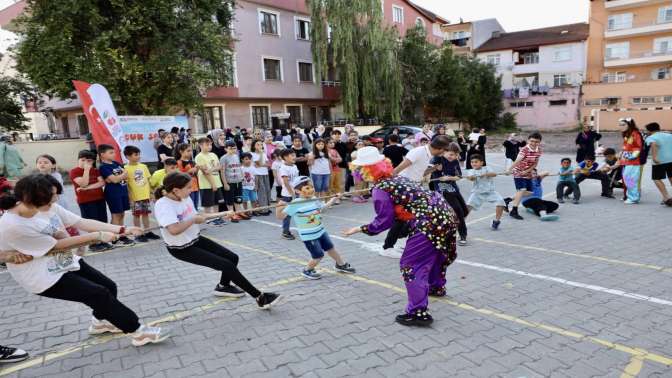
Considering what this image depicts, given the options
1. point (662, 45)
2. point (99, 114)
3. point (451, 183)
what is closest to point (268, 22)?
point (99, 114)

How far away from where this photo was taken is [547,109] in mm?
41750

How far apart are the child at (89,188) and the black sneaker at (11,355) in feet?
12.0

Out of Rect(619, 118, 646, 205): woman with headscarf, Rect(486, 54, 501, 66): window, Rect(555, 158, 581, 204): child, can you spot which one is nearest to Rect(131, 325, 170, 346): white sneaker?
Rect(555, 158, 581, 204): child

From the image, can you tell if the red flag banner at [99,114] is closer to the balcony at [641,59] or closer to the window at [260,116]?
the window at [260,116]

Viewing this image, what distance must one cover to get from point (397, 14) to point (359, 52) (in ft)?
42.1

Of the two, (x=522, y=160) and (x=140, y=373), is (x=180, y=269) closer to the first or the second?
(x=140, y=373)

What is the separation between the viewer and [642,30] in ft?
129

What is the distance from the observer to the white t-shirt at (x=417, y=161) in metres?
6.12

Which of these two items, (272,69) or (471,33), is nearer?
(272,69)

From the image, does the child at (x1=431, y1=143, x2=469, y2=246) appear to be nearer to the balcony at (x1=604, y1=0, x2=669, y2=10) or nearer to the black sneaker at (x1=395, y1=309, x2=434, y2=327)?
the black sneaker at (x1=395, y1=309, x2=434, y2=327)

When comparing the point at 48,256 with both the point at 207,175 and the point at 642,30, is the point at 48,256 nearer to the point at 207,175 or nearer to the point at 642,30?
the point at 207,175

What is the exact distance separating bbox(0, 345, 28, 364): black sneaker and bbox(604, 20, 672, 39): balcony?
49.7m

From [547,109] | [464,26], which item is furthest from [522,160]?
[464,26]

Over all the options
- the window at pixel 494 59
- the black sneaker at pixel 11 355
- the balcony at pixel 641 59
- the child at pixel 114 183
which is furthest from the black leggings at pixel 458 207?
the window at pixel 494 59
